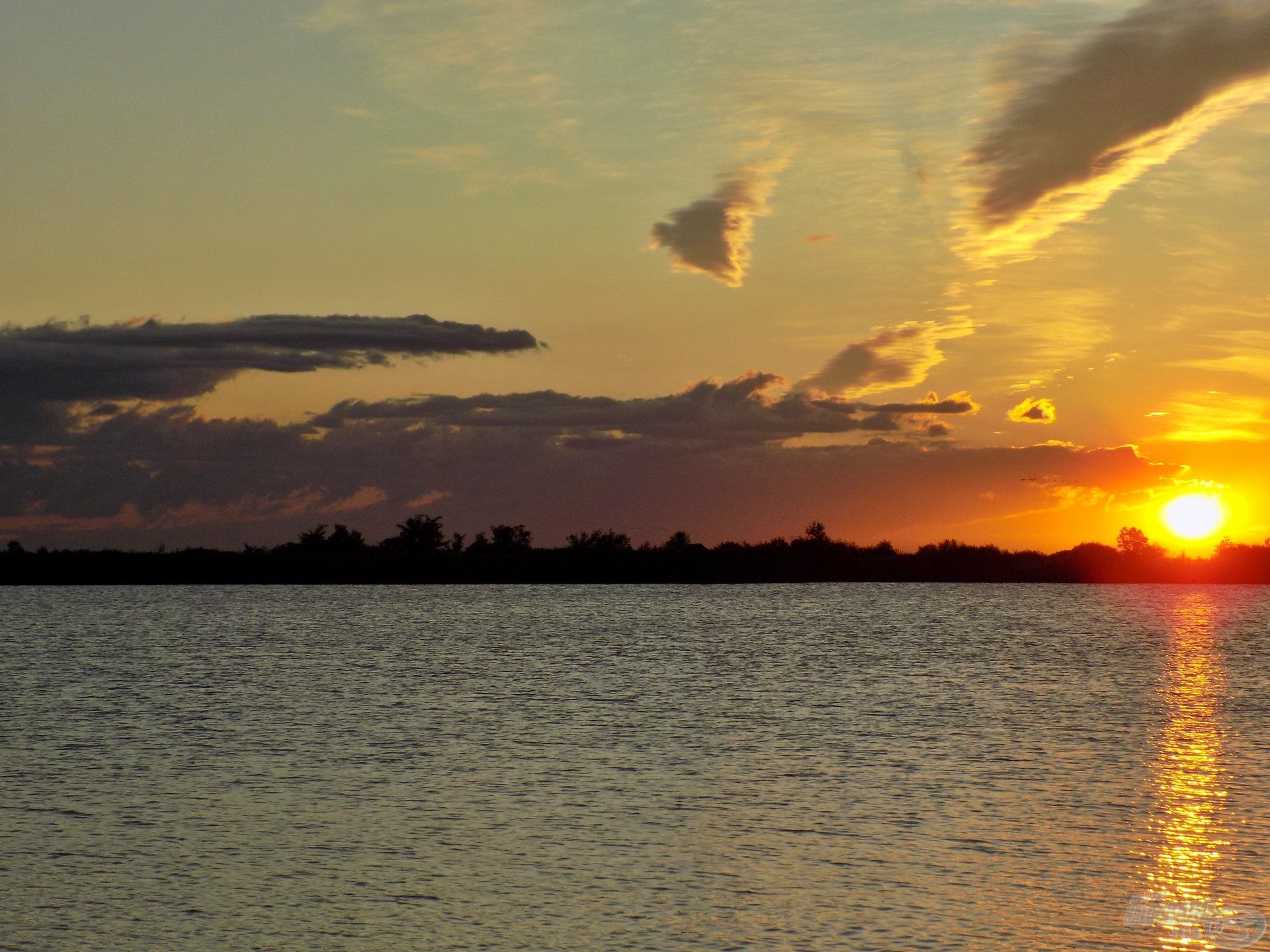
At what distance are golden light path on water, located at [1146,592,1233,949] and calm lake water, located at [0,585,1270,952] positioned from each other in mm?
132

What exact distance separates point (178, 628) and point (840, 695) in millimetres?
96431

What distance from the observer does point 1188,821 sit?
30203mm

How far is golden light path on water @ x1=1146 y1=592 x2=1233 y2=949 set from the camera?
21312mm

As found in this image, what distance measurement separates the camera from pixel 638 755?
136 ft

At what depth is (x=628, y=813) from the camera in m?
31.3

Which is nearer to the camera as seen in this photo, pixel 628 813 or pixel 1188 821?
pixel 1188 821

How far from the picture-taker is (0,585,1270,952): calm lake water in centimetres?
2169

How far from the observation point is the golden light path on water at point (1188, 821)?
2131cm

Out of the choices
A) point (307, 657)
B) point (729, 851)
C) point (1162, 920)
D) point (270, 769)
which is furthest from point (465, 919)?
point (307, 657)

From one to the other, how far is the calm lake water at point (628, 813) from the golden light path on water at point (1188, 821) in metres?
→ 0.13

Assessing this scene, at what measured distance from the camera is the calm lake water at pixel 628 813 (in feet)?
71.2

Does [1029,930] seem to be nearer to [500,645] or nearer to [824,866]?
[824,866]

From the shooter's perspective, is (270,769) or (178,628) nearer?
(270,769)

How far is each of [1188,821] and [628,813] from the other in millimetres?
13722
